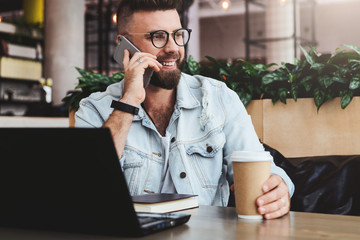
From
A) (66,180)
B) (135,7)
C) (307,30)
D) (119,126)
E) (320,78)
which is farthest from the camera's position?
(307,30)

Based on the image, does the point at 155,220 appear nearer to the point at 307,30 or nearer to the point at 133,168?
the point at 133,168

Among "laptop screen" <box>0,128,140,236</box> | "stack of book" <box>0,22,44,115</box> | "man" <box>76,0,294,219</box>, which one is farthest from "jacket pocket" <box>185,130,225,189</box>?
"stack of book" <box>0,22,44,115</box>

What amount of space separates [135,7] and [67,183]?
1397mm

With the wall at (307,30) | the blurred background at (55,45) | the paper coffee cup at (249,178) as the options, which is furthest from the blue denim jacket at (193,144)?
the wall at (307,30)

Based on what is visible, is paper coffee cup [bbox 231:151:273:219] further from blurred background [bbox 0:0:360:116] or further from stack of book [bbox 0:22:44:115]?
stack of book [bbox 0:22:44:115]

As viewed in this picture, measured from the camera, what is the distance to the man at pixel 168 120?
67.2 inches

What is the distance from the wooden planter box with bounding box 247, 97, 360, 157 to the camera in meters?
2.48

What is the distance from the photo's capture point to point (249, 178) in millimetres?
1023

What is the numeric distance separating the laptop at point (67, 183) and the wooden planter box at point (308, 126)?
6.19 ft

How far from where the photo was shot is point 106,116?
1836 millimetres

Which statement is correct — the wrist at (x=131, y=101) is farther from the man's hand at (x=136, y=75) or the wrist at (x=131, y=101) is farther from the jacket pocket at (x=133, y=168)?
the jacket pocket at (x=133, y=168)

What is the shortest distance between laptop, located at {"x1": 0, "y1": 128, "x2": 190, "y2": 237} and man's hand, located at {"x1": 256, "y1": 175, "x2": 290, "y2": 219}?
0.26 metres

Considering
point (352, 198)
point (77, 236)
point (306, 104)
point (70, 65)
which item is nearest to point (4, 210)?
point (77, 236)

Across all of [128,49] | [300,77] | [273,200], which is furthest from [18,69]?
[273,200]
